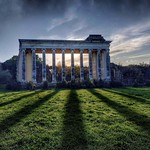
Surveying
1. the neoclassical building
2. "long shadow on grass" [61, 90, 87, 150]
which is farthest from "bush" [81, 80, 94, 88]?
"long shadow on grass" [61, 90, 87, 150]

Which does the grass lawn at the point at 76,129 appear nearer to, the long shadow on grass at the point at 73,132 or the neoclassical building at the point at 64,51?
the long shadow on grass at the point at 73,132

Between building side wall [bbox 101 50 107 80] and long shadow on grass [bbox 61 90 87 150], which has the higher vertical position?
building side wall [bbox 101 50 107 80]

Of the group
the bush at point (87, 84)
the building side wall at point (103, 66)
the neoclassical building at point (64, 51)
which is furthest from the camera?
the building side wall at point (103, 66)

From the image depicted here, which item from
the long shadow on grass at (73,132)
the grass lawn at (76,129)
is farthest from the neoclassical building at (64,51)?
the long shadow on grass at (73,132)

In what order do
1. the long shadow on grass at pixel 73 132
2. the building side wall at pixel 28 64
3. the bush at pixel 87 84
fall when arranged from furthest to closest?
the building side wall at pixel 28 64
the bush at pixel 87 84
the long shadow on grass at pixel 73 132

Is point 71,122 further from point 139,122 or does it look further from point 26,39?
point 26,39

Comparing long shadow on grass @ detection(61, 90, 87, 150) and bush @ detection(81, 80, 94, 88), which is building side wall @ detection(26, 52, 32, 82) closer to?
bush @ detection(81, 80, 94, 88)

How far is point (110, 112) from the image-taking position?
14898 millimetres

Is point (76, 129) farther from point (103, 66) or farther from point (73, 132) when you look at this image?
point (103, 66)

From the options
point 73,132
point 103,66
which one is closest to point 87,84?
point 103,66

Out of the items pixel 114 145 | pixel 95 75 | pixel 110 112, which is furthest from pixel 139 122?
pixel 95 75

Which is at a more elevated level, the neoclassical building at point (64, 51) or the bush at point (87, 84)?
the neoclassical building at point (64, 51)

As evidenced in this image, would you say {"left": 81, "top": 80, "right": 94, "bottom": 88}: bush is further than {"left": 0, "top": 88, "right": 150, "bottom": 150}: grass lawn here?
Yes

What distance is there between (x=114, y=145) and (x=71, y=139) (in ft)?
6.85
